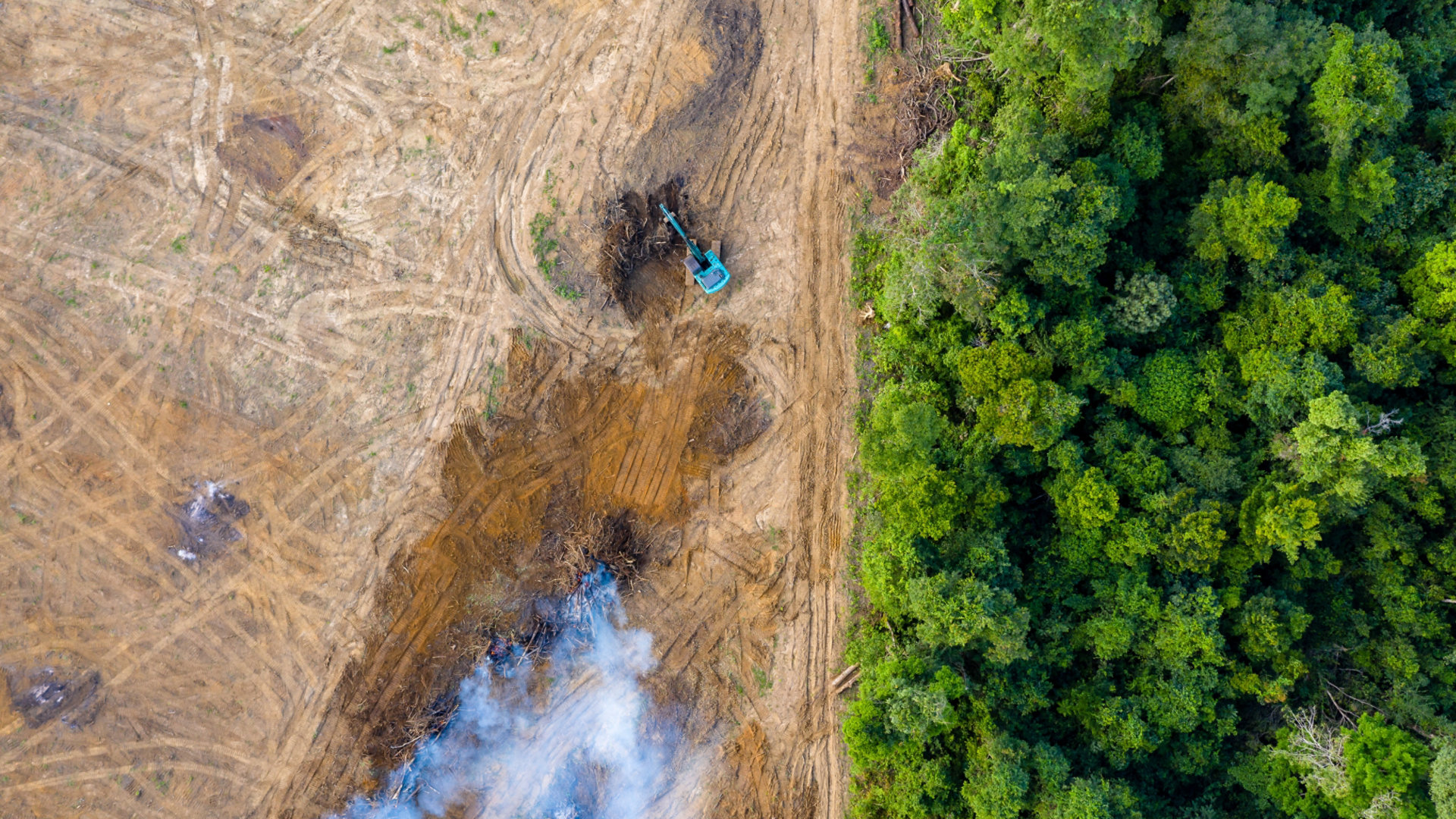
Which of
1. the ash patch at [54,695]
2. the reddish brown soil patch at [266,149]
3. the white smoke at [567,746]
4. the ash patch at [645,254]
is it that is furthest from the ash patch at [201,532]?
the ash patch at [645,254]

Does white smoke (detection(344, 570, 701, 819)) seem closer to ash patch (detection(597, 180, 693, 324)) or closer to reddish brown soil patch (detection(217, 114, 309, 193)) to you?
ash patch (detection(597, 180, 693, 324))

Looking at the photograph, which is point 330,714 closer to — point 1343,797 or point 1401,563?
point 1343,797

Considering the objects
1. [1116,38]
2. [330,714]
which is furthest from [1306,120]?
[330,714]

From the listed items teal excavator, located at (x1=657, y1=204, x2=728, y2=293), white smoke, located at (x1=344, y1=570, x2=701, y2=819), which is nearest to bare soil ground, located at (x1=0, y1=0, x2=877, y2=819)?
teal excavator, located at (x1=657, y1=204, x2=728, y2=293)

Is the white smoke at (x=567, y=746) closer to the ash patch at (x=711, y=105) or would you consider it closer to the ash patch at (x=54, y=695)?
the ash patch at (x=54, y=695)

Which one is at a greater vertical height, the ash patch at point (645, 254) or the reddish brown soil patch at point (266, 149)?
the reddish brown soil patch at point (266, 149)

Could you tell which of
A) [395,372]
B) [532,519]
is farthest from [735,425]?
[395,372]
